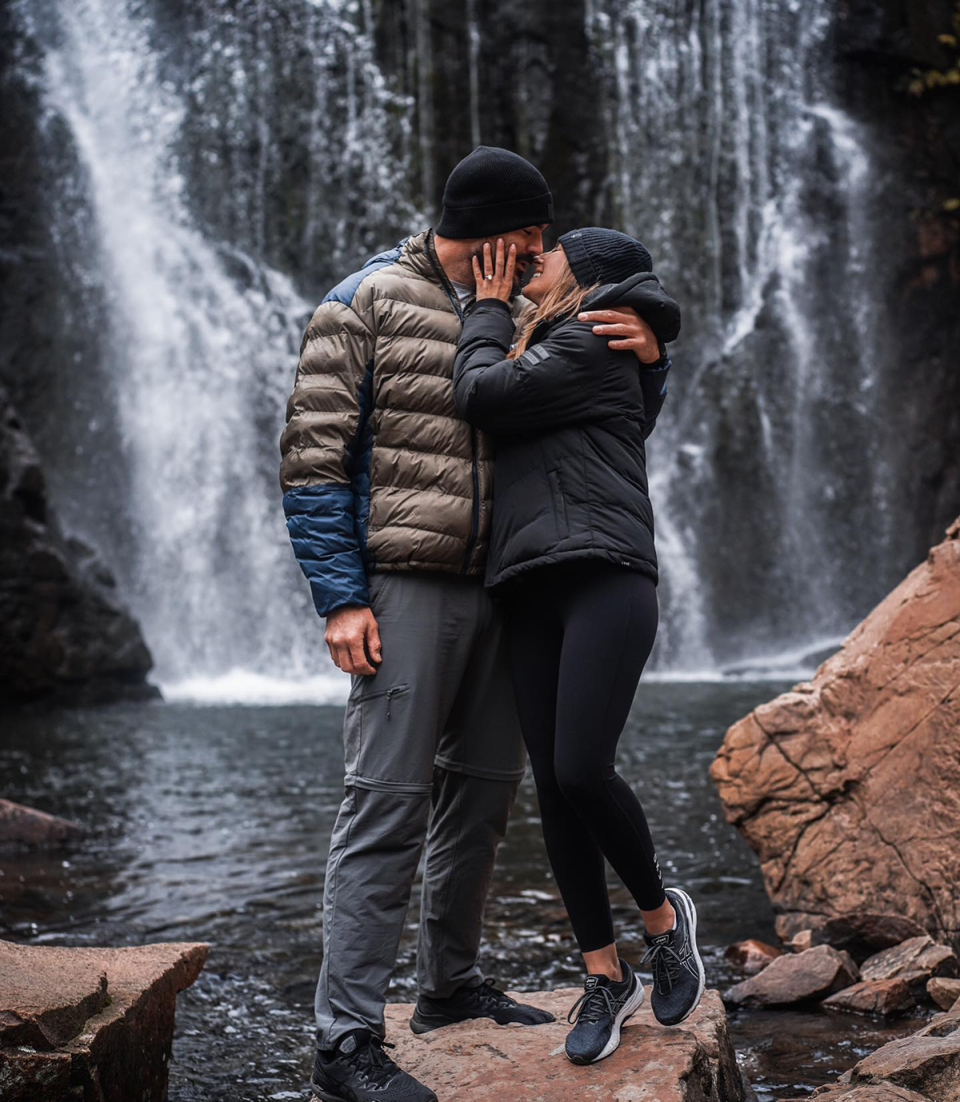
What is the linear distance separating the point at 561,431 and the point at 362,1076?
1.50 metres

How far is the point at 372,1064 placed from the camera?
Answer: 2570 mm

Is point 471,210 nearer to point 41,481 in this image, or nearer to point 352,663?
point 352,663

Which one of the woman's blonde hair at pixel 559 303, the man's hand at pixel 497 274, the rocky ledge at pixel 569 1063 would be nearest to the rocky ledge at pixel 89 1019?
the rocky ledge at pixel 569 1063

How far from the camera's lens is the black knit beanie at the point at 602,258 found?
2877 millimetres

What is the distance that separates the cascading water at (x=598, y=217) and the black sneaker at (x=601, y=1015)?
15.4 meters

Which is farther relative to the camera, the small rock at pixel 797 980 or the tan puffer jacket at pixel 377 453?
the small rock at pixel 797 980

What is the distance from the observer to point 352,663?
108 inches

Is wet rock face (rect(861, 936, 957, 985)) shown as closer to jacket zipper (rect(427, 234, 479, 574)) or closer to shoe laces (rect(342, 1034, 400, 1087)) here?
shoe laces (rect(342, 1034, 400, 1087))

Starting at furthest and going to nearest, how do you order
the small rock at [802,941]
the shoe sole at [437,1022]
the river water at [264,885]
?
the small rock at [802,941] < the river water at [264,885] < the shoe sole at [437,1022]

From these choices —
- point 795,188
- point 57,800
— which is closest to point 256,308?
point 795,188

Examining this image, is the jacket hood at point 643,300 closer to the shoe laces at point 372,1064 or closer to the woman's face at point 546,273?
the woman's face at point 546,273

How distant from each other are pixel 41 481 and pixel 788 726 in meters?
11.5

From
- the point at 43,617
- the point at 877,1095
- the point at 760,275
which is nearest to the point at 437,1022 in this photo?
the point at 877,1095

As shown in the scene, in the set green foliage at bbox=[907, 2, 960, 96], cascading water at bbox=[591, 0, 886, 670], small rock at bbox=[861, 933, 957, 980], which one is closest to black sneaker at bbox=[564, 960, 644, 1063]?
small rock at bbox=[861, 933, 957, 980]
